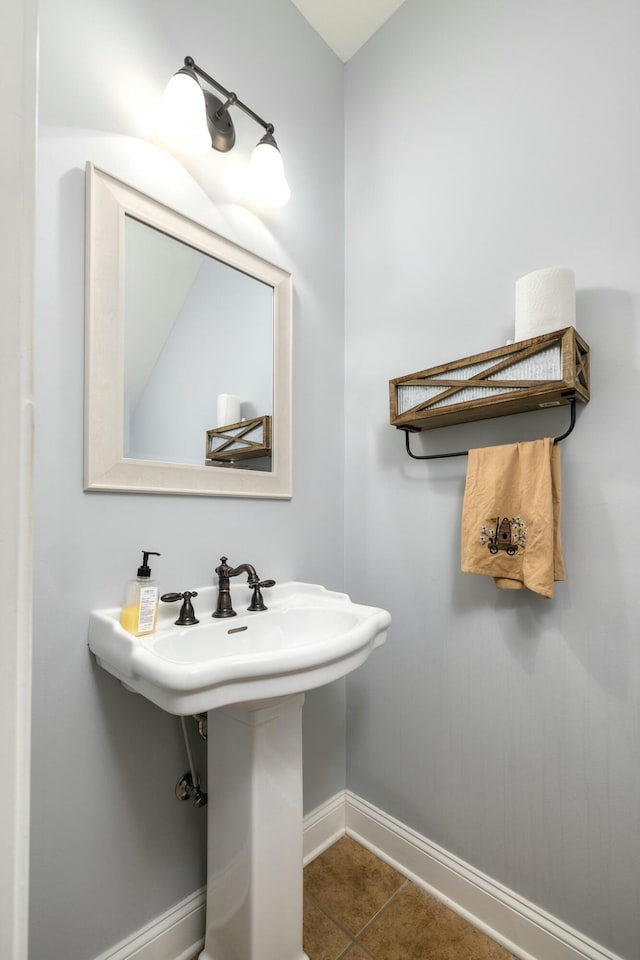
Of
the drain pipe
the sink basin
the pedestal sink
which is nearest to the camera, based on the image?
the sink basin

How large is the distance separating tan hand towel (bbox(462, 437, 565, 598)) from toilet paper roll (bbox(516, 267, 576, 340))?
10.6 inches

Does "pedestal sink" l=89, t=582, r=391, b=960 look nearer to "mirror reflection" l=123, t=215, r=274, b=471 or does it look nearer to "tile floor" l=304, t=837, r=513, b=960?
"tile floor" l=304, t=837, r=513, b=960

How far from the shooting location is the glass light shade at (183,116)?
1081 mm

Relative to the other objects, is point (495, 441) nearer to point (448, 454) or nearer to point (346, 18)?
point (448, 454)

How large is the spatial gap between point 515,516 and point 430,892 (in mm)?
1160

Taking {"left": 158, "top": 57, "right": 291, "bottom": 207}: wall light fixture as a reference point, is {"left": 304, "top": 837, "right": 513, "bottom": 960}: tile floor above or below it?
below

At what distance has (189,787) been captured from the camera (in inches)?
43.1

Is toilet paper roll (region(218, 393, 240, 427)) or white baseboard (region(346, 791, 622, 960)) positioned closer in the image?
white baseboard (region(346, 791, 622, 960))

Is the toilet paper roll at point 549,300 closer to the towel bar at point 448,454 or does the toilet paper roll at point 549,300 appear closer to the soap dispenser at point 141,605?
the towel bar at point 448,454

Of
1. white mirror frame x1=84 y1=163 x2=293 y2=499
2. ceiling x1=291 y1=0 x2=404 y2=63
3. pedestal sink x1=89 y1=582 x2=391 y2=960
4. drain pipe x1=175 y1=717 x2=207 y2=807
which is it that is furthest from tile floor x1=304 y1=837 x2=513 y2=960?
ceiling x1=291 y1=0 x2=404 y2=63

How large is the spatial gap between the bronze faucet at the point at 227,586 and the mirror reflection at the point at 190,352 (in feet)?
0.95

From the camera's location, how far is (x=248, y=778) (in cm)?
96

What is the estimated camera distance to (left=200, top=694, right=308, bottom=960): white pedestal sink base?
96cm

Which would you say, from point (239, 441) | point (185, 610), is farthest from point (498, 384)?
point (185, 610)
